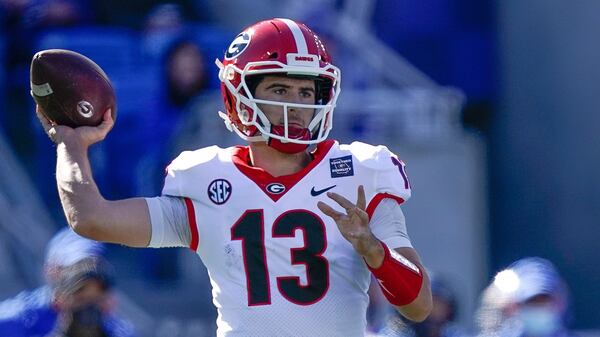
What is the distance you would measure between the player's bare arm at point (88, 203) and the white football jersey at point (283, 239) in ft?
0.44

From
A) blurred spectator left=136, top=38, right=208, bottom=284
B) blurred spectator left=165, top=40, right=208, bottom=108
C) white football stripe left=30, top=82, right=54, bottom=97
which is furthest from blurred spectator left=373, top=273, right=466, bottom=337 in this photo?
white football stripe left=30, top=82, right=54, bottom=97

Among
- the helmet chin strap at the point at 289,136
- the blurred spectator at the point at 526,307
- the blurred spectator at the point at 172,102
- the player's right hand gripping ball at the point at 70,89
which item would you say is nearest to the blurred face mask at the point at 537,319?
the blurred spectator at the point at 526,307

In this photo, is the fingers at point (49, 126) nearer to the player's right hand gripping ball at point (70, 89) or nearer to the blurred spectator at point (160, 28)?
the player's right hand gripping ball at point (70, 89)

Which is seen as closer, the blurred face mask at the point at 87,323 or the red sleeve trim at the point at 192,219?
the red sleeve trim at the point at 192,219

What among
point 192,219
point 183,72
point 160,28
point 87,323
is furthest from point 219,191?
point 160,28

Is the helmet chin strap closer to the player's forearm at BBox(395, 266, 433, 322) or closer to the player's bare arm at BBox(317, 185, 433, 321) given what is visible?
the player's bare arm at BBox(317, 185, 433, 321)

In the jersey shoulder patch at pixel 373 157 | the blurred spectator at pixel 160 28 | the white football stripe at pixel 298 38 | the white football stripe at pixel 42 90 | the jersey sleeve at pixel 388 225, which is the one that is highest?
the white football stripe at pixel 298 38

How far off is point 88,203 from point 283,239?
485 mm

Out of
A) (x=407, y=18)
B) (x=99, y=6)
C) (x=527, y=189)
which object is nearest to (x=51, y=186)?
(x=99, y=6)

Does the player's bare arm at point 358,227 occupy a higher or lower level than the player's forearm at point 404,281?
higher

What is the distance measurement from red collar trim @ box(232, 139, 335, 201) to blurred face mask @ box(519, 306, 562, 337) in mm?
2098

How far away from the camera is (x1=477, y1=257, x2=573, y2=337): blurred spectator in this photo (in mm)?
5332

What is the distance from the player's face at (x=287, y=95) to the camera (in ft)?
11.1

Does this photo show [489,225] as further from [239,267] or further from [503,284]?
[239,267]
